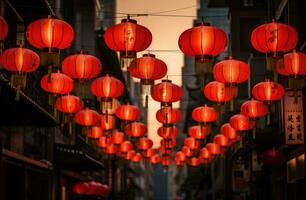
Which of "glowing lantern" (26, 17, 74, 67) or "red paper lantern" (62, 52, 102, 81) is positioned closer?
"glowing lantern" (26, 17, 74, 67)

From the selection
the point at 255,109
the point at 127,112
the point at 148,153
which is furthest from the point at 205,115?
the point at 148,153

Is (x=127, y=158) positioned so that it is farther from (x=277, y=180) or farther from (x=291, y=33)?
(x=291, y=33)

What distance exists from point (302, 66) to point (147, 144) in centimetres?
1617

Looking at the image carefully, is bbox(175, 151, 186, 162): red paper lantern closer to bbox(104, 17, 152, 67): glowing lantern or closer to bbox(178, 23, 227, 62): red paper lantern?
bbox(104, 17, 152, 67): glowing lantern

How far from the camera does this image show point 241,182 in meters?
37.1

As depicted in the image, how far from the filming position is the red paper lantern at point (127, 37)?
50.9 feet

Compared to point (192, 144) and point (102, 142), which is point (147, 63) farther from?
point (192, 144)

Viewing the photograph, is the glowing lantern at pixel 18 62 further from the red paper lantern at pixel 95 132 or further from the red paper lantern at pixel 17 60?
the red paper lantern at pixel 95 132

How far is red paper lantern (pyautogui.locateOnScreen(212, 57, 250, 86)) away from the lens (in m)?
16.8

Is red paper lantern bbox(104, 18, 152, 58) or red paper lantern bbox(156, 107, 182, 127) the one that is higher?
red paper lantern bbox(104, 18, 152, 58)

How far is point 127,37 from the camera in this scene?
50.8 feet

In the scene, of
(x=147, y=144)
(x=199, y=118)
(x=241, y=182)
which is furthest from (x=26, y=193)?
(x=241, y=182)

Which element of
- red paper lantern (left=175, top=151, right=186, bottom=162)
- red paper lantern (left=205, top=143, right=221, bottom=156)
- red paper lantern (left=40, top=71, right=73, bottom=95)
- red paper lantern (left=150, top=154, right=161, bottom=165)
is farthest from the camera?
red paper lantern (left=175, top=151, right=186, bottom=162)

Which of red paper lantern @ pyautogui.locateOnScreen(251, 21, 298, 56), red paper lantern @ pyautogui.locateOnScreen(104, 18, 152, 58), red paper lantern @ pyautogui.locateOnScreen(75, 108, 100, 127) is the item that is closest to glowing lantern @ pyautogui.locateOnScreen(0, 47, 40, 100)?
red paper lantern @ pyautogui.locateOnScreen(104, 18, 152, 58)
